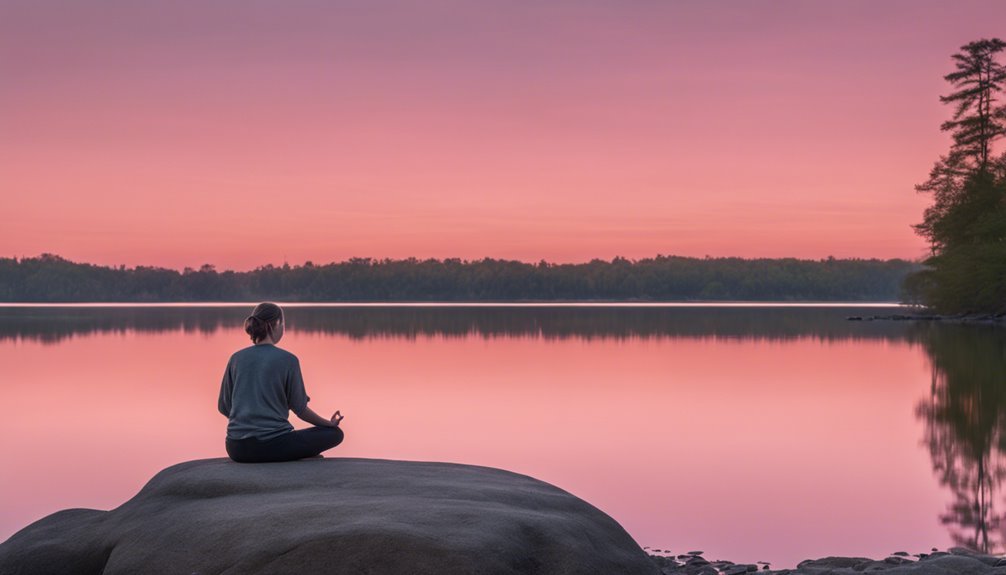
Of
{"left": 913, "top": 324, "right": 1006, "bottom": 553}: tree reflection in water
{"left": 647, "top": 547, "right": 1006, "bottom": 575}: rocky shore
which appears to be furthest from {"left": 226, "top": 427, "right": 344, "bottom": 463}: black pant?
{"left": 913, "top": 324, "right": 1006, "bottom": 553}: tree reflection in water

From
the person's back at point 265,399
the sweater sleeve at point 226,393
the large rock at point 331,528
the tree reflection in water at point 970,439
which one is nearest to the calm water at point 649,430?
the tree reflection in water at point 970,439

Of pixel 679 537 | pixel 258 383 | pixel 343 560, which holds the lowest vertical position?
pixel 679 537

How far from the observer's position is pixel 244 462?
10008mm

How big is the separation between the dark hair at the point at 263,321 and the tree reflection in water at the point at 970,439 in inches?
351

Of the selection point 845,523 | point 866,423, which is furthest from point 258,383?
point 866,423

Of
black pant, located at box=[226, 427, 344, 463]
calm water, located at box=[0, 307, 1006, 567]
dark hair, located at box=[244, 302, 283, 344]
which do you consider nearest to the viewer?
dark hair, located at box=[244, 302, 283, 344]

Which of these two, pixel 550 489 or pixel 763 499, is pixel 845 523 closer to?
pixel 763 499

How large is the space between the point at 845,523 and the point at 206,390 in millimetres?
21777

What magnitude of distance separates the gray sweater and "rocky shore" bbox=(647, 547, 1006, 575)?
4.27 meters

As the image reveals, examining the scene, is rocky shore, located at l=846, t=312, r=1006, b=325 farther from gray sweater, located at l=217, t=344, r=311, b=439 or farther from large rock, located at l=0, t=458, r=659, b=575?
gray sweater, located at l=217, t=344, r=311, b=439

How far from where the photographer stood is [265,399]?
973 centimetres

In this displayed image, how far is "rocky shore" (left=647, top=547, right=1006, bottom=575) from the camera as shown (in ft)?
31.2

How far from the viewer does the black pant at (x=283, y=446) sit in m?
9.92

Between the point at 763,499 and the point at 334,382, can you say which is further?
the point at 334,382
